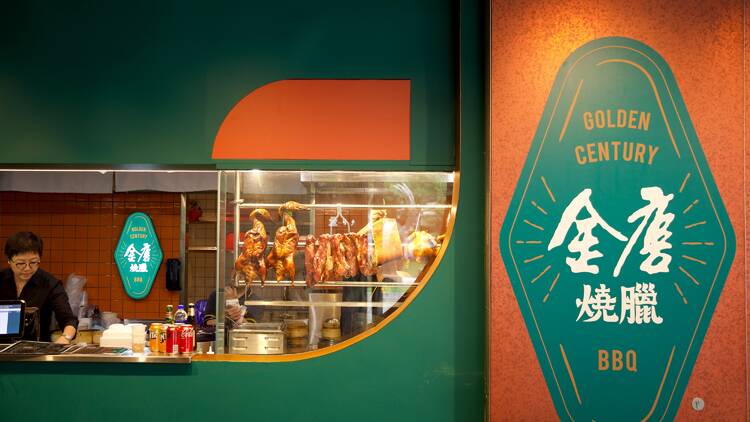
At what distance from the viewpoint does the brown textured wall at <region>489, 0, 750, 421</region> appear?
8.87ft

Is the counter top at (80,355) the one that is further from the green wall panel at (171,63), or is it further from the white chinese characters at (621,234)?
the white chinese characters at (621,234)

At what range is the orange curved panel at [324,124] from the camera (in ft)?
9.87

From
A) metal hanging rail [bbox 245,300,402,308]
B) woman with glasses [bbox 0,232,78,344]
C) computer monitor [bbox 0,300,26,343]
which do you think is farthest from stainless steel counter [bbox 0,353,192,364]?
woman with glasses [bbox 0,232,78,344]

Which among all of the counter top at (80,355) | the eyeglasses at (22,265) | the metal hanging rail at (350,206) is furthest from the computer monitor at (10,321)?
the metal hanging rail at (350,206)

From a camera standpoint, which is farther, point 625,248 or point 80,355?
point 80,355

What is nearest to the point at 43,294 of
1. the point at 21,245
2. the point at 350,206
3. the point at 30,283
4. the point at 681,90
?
the point at 30,283

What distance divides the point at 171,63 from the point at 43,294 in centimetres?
193

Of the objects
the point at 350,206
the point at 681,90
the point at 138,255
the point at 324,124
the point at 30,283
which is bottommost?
the point at 30,283

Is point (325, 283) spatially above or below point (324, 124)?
below

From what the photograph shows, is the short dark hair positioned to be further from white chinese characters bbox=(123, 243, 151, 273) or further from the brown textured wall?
the brown textured wall

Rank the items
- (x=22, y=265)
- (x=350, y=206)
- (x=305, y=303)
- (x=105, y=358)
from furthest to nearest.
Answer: (x=22, y=265) < (x=350, y=206) < (x=305, y=303) < (x=105, y=358)

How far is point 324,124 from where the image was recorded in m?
3.03

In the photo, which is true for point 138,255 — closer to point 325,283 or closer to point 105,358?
point 105,358

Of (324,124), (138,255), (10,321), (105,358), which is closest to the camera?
(105,358)
